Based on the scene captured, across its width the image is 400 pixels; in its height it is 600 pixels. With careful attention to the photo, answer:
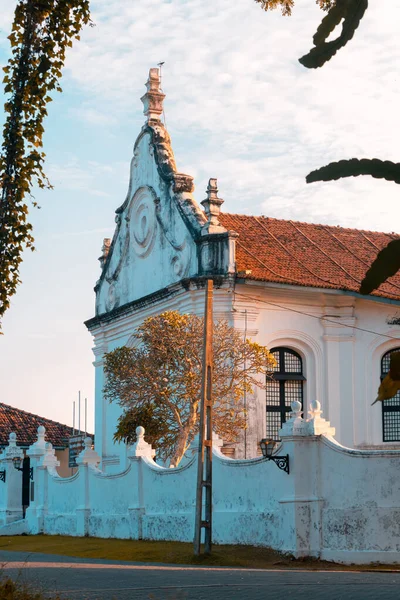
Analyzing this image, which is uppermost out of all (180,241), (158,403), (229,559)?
(180,241)

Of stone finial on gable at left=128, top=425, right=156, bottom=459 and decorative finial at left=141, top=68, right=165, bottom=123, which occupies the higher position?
decorative finial at left=141, top=68, right=165, bottom=123

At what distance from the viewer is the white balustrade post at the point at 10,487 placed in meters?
32.5

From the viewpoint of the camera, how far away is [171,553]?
64.1 feet

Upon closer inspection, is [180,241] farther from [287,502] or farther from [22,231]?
[22,231]

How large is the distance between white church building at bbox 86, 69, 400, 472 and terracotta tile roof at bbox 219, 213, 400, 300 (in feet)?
0.17

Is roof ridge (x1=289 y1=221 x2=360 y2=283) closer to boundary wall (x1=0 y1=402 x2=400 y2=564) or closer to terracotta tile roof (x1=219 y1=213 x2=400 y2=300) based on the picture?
terracotta tile roof (x1=219 y1=213 x2=400 y2=300)

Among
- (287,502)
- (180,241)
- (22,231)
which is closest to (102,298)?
(180,241)

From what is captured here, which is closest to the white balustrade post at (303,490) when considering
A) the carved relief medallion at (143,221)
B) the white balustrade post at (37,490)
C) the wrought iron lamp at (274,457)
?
the wrought iron lamp at (274,457)

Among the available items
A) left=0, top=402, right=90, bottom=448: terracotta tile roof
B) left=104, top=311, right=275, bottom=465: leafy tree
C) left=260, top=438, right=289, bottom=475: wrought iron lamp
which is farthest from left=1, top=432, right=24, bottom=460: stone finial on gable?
left=260, top=438, right=289, bottom=475: wrought iron lamp

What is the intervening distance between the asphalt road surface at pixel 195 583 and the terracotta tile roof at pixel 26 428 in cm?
2607

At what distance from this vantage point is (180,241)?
30.0 meters

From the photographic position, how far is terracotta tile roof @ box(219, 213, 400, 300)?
95.2 ft

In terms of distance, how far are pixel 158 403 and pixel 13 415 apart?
68.8 ft

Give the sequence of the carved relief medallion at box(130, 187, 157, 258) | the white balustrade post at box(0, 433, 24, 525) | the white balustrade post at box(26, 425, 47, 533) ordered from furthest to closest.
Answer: the white balustrade post at box(0, 433, 24, 525) < the carved relief medallion at box(130, 187, 157, 258) < the white balustrade post at box(26, 425, 47, 533)
